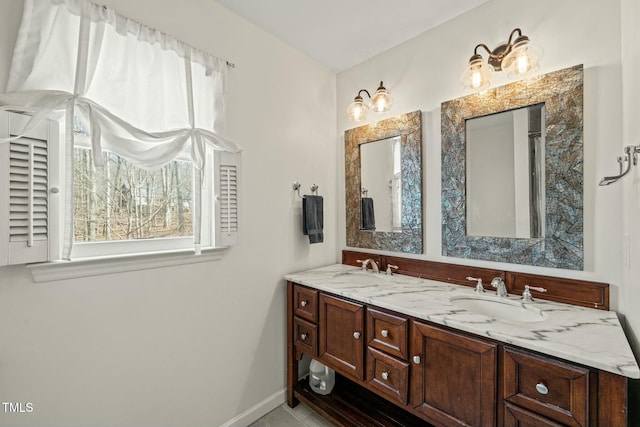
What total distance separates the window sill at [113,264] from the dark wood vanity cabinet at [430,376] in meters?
0.69

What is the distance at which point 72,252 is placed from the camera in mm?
1220

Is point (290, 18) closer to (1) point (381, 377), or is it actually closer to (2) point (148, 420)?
(1) point (381, 377)

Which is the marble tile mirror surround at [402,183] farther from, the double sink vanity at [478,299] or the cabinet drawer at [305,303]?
the cabinet drawer at [305,303]

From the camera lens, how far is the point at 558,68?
55.5 inches

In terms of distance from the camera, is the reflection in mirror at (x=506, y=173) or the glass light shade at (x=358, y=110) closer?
the reflection in mirror at (x=506, y=173)

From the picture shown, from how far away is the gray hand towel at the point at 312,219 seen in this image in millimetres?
2090

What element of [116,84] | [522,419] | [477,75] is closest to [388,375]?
[522,419]

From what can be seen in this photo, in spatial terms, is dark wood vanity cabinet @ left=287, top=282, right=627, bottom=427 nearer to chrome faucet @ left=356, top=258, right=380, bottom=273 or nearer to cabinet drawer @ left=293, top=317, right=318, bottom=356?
cabinet drawer @ left=293, top=317, right=318, bottom=356

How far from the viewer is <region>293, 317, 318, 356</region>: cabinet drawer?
5.90 ft

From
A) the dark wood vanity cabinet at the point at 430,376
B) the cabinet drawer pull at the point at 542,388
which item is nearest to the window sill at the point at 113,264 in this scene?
the dark wood vanity cabinet at the point at 430,376

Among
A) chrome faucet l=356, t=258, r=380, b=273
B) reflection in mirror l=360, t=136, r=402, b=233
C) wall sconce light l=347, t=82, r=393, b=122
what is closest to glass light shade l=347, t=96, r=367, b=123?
wall sconce light l=347, t=82, r=393, b=122

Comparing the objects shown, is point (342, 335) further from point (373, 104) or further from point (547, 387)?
point (373, 104)

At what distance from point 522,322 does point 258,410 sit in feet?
5.47

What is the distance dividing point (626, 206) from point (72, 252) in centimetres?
242
